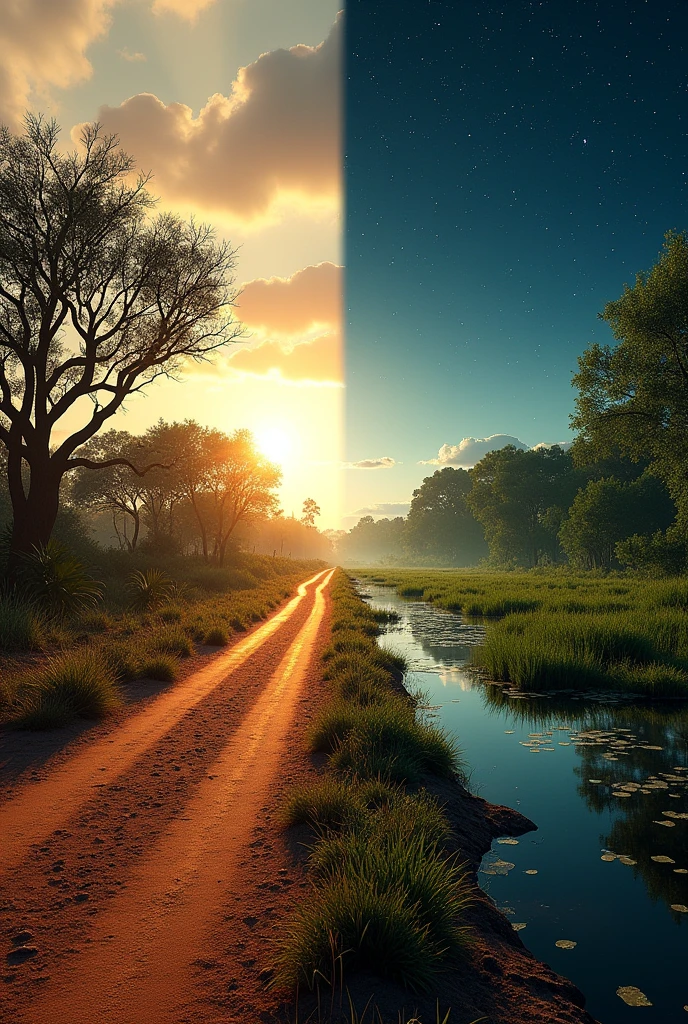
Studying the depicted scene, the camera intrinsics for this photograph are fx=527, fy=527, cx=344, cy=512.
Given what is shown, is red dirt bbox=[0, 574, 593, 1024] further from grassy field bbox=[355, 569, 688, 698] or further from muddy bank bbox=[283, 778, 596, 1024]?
grassy field bbox=[355, 569, 688, 698]

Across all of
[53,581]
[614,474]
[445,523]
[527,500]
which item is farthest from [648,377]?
[445,523]

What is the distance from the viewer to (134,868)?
4.63 m

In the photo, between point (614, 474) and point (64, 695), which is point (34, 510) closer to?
A: point (64, 695)

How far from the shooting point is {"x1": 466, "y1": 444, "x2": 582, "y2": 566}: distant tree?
84938 millimetres

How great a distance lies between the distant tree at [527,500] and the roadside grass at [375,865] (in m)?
77.4

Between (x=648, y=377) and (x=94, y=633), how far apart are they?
24989mm

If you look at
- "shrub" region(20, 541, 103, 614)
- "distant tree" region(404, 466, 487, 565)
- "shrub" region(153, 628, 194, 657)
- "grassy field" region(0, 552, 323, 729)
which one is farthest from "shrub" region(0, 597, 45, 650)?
"distant tree" region(404, 466, 487, 565)

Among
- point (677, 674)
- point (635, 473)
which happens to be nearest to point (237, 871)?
point (677, 674)

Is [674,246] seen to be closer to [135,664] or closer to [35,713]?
[135,664]

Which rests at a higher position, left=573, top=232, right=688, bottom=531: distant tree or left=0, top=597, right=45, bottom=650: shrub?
left=573, top=232, right=688, bottom=531: distant tree

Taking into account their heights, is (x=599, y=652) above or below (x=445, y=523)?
below

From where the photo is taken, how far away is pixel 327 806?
5.20m

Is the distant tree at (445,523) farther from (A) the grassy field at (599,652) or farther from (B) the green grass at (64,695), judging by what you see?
(B) the green grass at (64,695)

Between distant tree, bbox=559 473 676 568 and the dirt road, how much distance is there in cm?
5372
